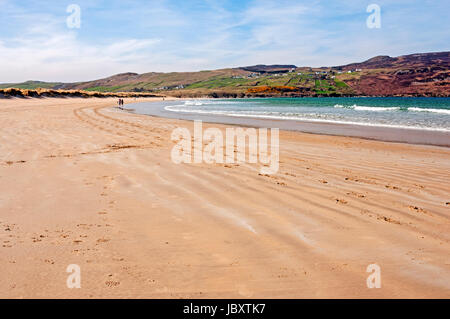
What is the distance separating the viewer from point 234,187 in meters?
6.66

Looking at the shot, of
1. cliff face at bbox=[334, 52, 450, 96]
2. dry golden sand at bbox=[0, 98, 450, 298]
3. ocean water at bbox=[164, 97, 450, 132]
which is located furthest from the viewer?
cliff face at bbox=[334, 52, 450, 96]

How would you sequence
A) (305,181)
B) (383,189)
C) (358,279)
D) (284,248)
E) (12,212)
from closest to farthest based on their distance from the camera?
1. (358,279)
2. (284,248)
3. (12,212)
4. (383,189)
5. (305,181)

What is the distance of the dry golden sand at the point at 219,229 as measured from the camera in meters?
3.23

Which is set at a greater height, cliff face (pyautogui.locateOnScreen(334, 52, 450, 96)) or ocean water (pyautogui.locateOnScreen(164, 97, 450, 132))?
cliff face (pyautogui.locateOnScreen(334, 52, 450, 96))

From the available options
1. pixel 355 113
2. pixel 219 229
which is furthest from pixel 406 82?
pixel 219 229

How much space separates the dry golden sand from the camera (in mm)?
3227

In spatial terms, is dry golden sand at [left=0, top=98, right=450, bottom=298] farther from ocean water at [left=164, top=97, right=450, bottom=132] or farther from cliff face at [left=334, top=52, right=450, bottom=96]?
cliff face at [left=334, top=52, right=450, bottom=96]

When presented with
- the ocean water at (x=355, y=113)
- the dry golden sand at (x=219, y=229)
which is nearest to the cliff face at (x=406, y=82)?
the ocean water at (x=355, y=113)

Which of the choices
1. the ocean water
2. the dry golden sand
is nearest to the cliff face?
the ocean water

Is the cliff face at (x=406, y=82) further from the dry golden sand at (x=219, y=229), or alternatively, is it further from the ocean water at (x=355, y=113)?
the dry golden sand at (x=219, y=229)

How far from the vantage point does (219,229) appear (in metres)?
4.55
